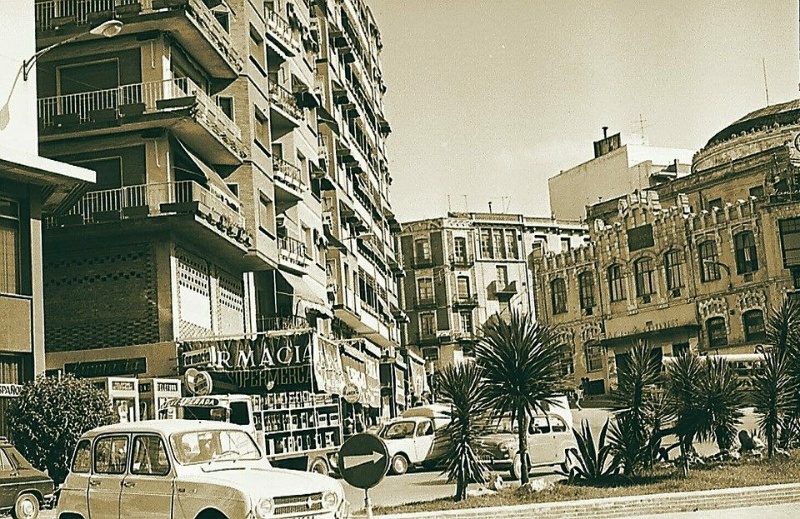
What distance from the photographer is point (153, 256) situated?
96.3 ft

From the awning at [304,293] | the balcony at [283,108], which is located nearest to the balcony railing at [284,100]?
the balcony at [283,108]

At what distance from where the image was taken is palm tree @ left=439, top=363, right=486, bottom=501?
17.5m

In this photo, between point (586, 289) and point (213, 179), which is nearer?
point (213, 179)

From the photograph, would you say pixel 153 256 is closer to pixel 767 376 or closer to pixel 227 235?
pixel 227 235

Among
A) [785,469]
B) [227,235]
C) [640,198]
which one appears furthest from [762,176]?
[785,469]

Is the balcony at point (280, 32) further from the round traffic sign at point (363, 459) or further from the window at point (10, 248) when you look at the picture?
the round traffic sign at point (363, 459)

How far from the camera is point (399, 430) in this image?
92.6 ft

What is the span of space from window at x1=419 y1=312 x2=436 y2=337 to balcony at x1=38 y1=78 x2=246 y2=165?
58892 millimetres

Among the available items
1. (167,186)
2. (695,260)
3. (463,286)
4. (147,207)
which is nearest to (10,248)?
(147,207)

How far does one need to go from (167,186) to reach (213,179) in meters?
3.73

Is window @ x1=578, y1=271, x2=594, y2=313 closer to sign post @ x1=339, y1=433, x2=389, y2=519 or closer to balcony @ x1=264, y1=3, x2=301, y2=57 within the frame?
balcony @ x1=264, y1=3, x2=301, y2=57

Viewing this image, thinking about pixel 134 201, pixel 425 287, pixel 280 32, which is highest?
pixel 280 32

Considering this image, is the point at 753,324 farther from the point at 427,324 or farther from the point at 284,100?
the point at 284,100

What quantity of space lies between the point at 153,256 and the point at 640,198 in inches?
1876
